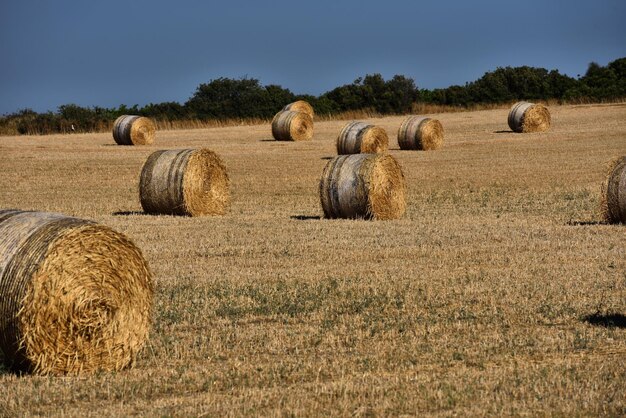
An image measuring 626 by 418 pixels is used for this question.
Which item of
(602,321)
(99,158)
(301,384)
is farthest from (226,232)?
(99,158)

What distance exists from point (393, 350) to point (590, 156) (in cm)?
2516

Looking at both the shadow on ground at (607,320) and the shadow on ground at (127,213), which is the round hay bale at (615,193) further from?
the shadow on ground at (127,213)

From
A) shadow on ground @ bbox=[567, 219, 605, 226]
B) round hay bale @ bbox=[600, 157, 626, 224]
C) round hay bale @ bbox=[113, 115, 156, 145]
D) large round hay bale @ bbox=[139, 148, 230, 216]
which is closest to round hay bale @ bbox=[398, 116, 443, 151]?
round hay bale @ bbox=[113, 115, 156, 145]

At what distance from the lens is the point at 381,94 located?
6644 centimetres

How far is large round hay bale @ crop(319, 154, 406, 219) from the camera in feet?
63.8

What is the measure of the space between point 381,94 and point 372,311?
55.8 meters

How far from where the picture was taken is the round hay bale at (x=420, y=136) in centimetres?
3678

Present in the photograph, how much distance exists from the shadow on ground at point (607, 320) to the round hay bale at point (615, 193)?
684 centimetres

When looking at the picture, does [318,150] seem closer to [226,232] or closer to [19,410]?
[226,232]

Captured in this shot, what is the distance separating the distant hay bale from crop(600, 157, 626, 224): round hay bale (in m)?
24.5

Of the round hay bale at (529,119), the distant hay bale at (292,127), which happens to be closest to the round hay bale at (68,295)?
the distant hay bale at (292,127)

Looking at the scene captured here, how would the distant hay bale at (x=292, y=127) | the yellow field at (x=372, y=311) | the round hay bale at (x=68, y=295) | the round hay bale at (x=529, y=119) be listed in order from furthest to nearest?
the round hay bale at (x=529, y=119)
the distant hay bale at (x=292, y=127)
the round hay bale at (x=68, y=295)
the yellow field at (x=372, y=311)

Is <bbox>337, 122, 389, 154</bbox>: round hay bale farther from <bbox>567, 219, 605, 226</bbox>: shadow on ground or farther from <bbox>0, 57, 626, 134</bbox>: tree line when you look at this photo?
<bbox>0, 57, 626, 134</bbox>: tree line

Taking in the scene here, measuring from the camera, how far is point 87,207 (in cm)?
2312
